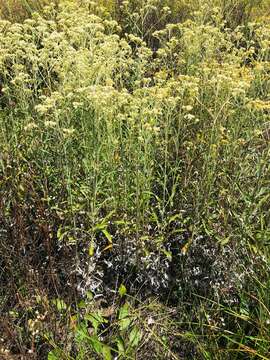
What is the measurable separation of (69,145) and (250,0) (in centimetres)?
518

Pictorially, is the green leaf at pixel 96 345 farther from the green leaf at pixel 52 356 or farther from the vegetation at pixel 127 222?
the green leaf at pixel 52 356

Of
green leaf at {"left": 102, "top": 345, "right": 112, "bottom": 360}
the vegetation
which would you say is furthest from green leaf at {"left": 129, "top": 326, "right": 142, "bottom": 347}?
green leaf at {"left": 102, "top": 345, "right": 112, "bottom": 360}

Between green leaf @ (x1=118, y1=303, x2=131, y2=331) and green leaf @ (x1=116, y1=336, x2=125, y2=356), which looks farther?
green leaf @ (x1=118, y1=303, x2=131, y2=331)

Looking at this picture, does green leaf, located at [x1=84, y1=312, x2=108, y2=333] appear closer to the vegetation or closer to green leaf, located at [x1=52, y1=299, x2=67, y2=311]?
the vegetation

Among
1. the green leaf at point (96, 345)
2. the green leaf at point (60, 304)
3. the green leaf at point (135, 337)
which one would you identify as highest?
the green leaf at point (60, 304)

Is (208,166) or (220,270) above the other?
(208,166)

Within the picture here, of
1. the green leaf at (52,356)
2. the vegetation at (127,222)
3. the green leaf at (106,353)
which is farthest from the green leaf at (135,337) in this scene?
the green leaf at (52,356)

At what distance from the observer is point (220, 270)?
3139mm

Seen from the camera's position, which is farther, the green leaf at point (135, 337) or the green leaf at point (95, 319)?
the green leaf at point (95, 319)

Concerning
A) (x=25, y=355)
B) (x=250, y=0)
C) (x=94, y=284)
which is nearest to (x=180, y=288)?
(x=94, y=284)

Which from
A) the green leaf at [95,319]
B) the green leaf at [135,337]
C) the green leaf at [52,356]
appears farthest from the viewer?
the green leaf at [95,319]

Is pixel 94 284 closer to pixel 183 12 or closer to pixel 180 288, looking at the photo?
pixel 180 288

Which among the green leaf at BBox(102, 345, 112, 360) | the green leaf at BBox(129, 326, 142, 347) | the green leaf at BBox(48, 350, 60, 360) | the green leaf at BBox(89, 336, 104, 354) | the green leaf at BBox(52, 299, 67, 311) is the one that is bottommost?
the green leaf at BBox(129, 326, 142, 347)

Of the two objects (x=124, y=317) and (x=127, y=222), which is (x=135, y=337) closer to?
(x=124, y=317)
